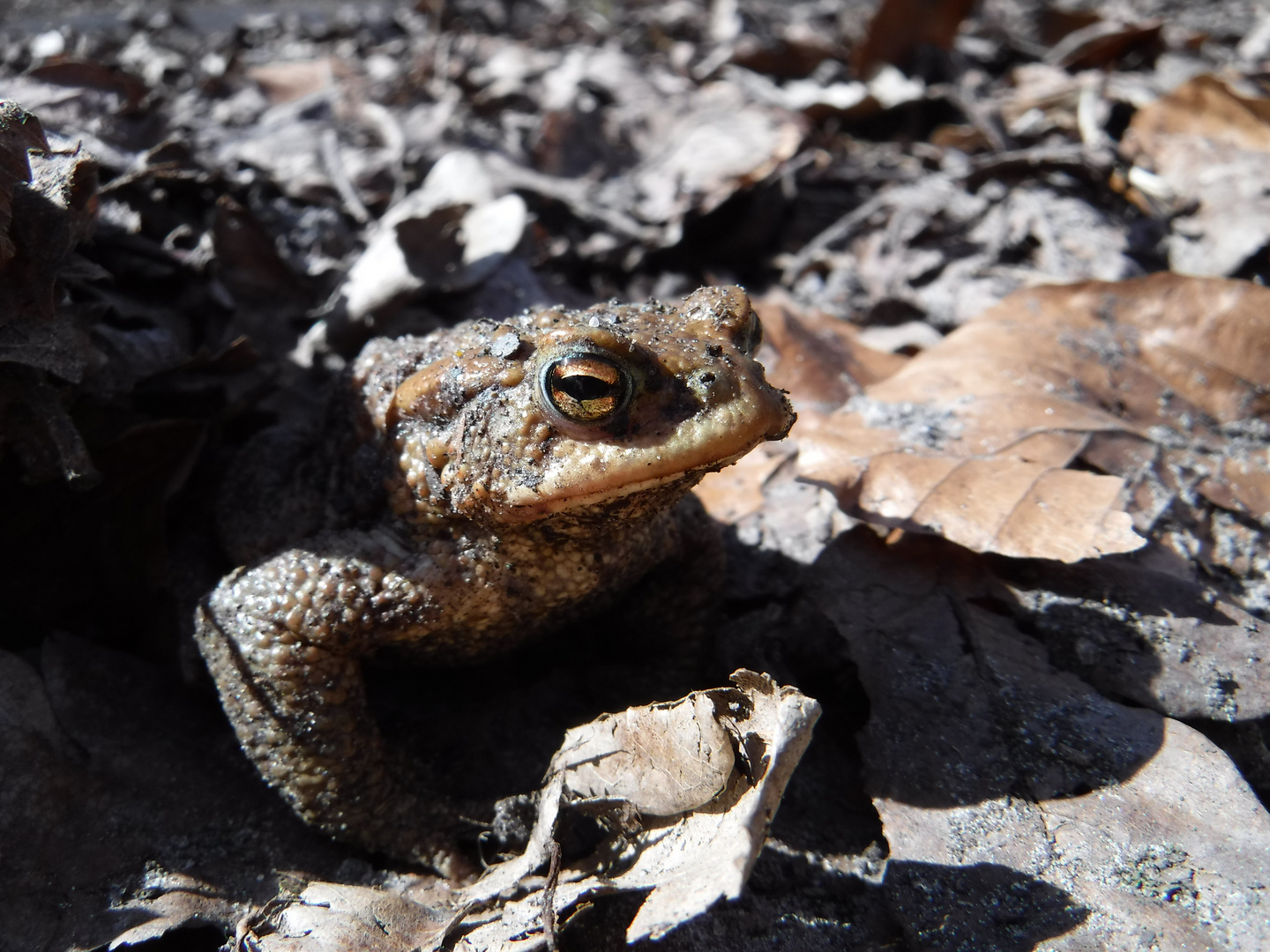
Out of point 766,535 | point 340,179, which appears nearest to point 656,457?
point 766,535

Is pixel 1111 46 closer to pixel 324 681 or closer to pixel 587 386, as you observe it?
pixel 587 386

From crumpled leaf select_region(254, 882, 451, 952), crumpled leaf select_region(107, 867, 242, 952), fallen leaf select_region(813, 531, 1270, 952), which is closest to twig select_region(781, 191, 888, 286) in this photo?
fallen leaf select_region(813, 531, 1270, 952)

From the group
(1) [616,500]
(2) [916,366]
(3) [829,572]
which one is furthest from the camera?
(2) [916,366]

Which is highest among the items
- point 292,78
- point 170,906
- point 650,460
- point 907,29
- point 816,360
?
point 650,460

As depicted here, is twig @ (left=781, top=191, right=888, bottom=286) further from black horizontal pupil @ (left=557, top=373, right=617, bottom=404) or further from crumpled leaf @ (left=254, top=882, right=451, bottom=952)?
crumpled leaf @ (left=254, top=882, right=451, bottom=952)

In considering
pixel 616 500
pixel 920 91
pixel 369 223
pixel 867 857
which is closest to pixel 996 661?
pixel 867 857

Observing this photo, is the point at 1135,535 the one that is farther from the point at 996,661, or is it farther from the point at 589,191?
the point at 589,191

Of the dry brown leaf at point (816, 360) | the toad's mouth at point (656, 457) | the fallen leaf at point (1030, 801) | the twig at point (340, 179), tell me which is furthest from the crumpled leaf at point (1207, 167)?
the twig at point (340, 179)
